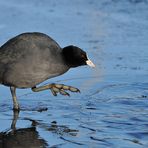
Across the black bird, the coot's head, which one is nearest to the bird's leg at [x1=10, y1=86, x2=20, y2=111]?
the black bird

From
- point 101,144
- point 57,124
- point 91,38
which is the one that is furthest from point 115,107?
point 91,38

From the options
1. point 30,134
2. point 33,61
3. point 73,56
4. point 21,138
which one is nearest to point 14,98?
point 33,61

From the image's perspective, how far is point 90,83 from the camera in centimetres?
782

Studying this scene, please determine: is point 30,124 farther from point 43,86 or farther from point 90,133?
point 43,86

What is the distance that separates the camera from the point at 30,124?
6.21 metres

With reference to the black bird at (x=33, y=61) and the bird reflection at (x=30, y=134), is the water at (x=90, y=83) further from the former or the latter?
the black bird at (x=33, y=61)

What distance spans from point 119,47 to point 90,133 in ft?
11.5

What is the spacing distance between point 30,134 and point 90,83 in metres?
2.08

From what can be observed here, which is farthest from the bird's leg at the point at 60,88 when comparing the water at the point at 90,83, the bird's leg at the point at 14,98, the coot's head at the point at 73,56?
the bird's leg at the point at 14,98

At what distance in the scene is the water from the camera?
5.81 meters

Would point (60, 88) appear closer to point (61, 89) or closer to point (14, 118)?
point (61, 89)

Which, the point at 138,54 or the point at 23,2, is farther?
the point at 23,2

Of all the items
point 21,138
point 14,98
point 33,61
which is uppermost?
point 33,61

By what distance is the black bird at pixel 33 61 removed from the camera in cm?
680
